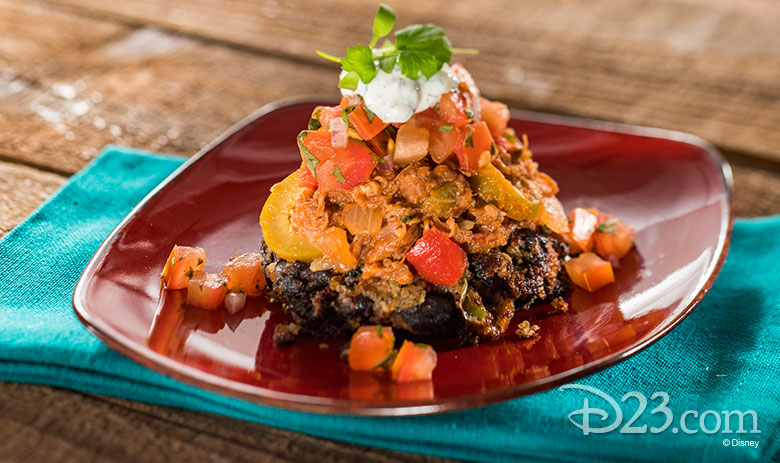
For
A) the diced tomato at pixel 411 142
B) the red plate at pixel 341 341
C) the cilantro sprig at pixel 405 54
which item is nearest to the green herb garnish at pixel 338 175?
the diced tomato at pixel 411 142

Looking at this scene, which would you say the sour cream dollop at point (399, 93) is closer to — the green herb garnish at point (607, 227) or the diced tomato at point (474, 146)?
the diced tomato at point (474, 146)

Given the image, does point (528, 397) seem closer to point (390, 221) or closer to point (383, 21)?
point (390, 221)

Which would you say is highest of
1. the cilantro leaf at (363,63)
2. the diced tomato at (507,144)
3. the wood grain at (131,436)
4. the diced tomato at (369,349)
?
the cilantro leaf at (363,63)

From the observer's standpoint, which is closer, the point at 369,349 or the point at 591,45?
the point at 369,349

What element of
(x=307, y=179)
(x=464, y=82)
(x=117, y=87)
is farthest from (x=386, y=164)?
(x=117, y=87)

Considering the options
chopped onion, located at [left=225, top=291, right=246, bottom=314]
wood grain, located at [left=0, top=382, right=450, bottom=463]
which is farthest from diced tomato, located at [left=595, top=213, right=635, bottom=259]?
chopped onion, located at [left=225, top=291, right=246, bottom=314]

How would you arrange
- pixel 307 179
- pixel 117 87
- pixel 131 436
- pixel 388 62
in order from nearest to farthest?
pixel 131 436 → pixel 388 62 → pixel 307 179 → pixel 117 87
